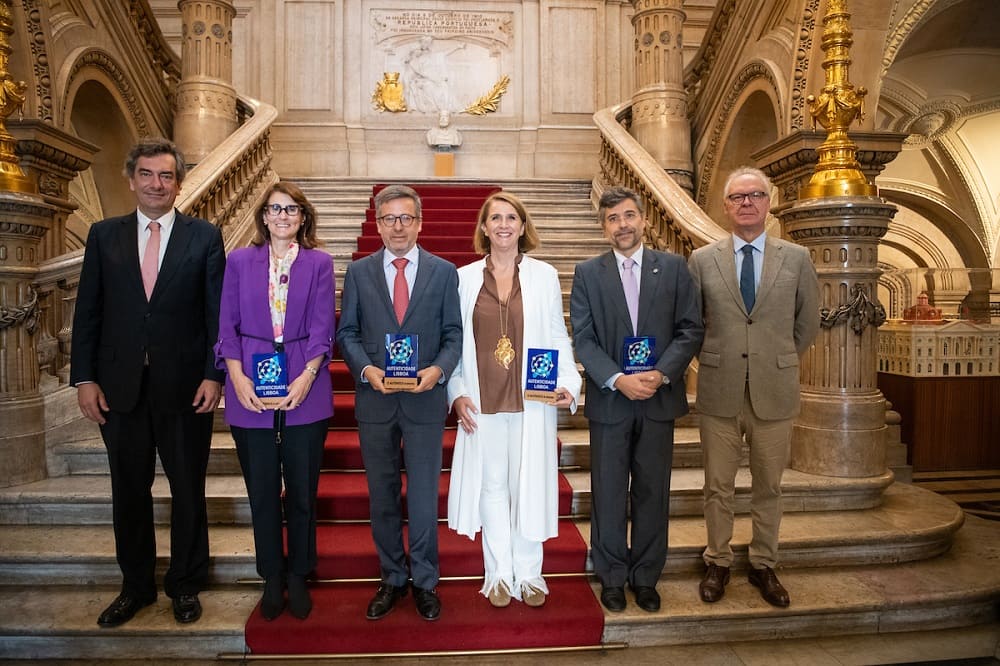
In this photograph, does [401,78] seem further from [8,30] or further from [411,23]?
[8,30]

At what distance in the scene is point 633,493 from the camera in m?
2.92

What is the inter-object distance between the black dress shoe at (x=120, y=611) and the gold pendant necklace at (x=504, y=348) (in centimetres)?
186

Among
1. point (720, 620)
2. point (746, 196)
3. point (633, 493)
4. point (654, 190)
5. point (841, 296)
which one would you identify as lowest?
point (720, 620)

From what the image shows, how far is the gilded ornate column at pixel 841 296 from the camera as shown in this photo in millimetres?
3945

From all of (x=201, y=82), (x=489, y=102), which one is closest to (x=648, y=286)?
(x=201, y=82)

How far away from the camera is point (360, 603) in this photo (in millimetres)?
2930

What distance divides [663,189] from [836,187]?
5.04ft

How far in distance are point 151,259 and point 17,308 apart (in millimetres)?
1476

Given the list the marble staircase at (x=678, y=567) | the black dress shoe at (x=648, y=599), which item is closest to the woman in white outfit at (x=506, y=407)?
the black dress shoe at (x=648, y=599)

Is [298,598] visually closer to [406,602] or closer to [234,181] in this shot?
[406,602]

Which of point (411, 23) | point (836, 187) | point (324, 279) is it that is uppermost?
point (411, 23)

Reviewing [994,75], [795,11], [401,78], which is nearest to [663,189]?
[795,11]

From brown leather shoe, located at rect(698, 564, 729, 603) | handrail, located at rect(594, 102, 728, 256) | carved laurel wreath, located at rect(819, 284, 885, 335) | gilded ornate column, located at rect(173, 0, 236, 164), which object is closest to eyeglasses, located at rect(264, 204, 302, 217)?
brown leather shoe, located at rect(698, 564, 729, 603)

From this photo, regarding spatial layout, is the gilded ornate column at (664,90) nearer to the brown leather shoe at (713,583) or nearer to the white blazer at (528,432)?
the white blazer at (528,432)
